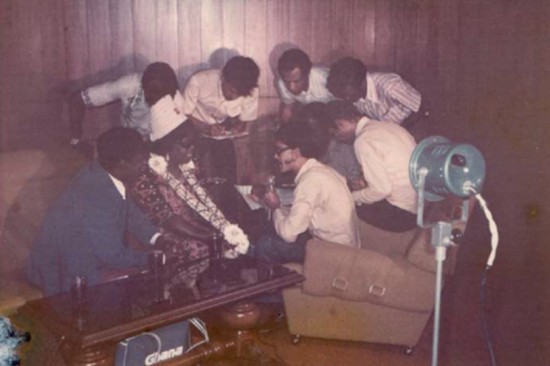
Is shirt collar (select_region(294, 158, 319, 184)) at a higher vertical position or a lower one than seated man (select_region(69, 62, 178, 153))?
lower

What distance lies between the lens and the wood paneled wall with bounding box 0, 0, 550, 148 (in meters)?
3.50

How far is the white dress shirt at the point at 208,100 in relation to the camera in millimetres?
3891

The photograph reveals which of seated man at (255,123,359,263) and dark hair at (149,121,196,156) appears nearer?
seated man at (255,123,359,263)

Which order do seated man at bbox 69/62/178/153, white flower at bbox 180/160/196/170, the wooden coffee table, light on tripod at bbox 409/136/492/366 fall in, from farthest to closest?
white flower at bbox 180/160/196/170
seated man at bbox 69/62/178/153
the wooden coffee table
light on tripod at bbox 409/136/492/366

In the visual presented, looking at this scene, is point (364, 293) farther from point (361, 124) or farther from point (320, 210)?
point (361, 124)

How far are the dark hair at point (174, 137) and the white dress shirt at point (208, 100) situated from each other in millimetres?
84

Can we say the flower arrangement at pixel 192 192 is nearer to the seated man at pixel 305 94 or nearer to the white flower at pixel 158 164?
the white flower at pixel 158 164

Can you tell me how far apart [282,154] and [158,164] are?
2.39ft

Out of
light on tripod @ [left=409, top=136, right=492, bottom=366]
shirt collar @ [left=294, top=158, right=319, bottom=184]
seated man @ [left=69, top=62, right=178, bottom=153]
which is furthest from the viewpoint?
seated man @ [left=69, top=62, right=178, bottom=153]

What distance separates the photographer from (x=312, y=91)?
13.4ft

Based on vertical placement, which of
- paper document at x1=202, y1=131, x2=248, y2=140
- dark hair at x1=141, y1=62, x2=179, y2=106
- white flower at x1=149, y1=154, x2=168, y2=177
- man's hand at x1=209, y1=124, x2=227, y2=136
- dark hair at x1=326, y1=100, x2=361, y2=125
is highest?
dark hair at x1=141, y1=62, x2=179, y2=106

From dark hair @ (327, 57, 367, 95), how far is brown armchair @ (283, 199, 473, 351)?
5.02 ft

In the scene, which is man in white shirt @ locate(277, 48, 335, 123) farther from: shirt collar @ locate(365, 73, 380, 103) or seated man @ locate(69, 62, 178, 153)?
seated man @ locate(69, 62, 178, 153)

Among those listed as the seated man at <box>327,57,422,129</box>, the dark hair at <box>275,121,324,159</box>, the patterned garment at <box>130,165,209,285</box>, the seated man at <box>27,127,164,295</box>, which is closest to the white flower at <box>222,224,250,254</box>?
the patterned garment at <box>130,165,209,285</box>
